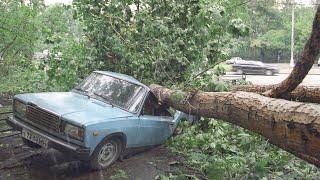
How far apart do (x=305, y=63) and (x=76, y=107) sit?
12.6 feet

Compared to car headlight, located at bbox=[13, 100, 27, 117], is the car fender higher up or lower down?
lower down

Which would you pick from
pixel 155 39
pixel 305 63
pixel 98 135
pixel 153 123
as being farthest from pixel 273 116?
pixel 155 39

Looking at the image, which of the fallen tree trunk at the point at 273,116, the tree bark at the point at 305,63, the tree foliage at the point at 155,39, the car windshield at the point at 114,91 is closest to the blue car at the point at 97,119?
the car windshield at the point at 114,91

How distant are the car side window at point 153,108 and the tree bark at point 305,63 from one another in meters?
2.89

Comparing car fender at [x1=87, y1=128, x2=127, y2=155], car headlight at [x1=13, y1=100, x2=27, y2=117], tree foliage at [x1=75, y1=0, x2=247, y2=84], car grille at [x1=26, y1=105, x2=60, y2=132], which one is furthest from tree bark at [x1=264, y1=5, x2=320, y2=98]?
car headlight at [x1=13, y1=100, x2=27, y2=117]

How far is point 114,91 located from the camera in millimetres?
7605

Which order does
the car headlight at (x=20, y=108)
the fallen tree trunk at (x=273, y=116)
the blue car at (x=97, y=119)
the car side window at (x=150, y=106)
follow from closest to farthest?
the fallen tree trunk at (x=273, y=116)
the blue car at (x=97, y=119)
the car headlight at (x=20, y=108)
the car side window at (x=150, y=106)

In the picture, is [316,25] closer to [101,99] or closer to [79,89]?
[101,99]

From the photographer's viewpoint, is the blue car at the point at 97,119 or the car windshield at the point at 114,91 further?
the car windshield at the point at 114,91

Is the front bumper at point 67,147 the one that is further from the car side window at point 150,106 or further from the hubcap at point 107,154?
the car side window at point 150,106

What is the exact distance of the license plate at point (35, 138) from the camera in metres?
6.24

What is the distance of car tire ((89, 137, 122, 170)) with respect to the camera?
252 inches

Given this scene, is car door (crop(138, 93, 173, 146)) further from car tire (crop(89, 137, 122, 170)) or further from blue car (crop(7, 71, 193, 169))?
car tire (crop(89, 137, 122, 170))

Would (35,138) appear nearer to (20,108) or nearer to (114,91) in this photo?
(20,108)
